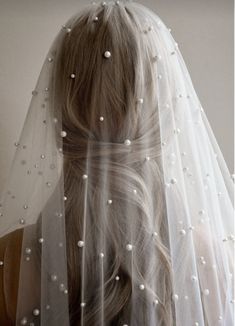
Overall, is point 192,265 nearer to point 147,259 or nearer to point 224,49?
point 147,259

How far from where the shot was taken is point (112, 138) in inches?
27.7

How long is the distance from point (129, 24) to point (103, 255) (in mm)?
372

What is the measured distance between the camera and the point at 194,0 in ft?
3.62

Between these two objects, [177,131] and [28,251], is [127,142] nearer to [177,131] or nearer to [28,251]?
[177,131]

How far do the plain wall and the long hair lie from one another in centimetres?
34

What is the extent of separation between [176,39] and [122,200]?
572 mm

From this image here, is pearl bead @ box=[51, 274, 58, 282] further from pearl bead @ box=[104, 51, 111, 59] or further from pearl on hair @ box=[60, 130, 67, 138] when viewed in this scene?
pearl bead @ box=[104, 51, 111, 59]

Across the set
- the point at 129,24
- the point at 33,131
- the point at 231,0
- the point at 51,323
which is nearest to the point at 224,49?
the point at 231,0

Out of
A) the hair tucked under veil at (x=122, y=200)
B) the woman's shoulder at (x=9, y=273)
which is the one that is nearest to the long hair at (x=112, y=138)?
the hair tucked under veil at (x=122, y=200)

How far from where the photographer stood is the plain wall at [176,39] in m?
1.02

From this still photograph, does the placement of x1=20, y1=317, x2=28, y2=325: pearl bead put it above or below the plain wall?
below

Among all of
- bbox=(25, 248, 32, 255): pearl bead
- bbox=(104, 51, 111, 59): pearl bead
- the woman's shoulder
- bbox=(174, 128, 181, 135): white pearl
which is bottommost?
the woman's shoulder

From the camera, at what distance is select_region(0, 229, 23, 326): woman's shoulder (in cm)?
73

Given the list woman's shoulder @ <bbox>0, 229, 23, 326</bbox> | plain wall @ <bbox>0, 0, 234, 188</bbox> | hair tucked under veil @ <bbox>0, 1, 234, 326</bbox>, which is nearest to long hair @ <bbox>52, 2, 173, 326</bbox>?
hair tucked under veil @ <bbox>0, 1, 234, 326</bbox>
